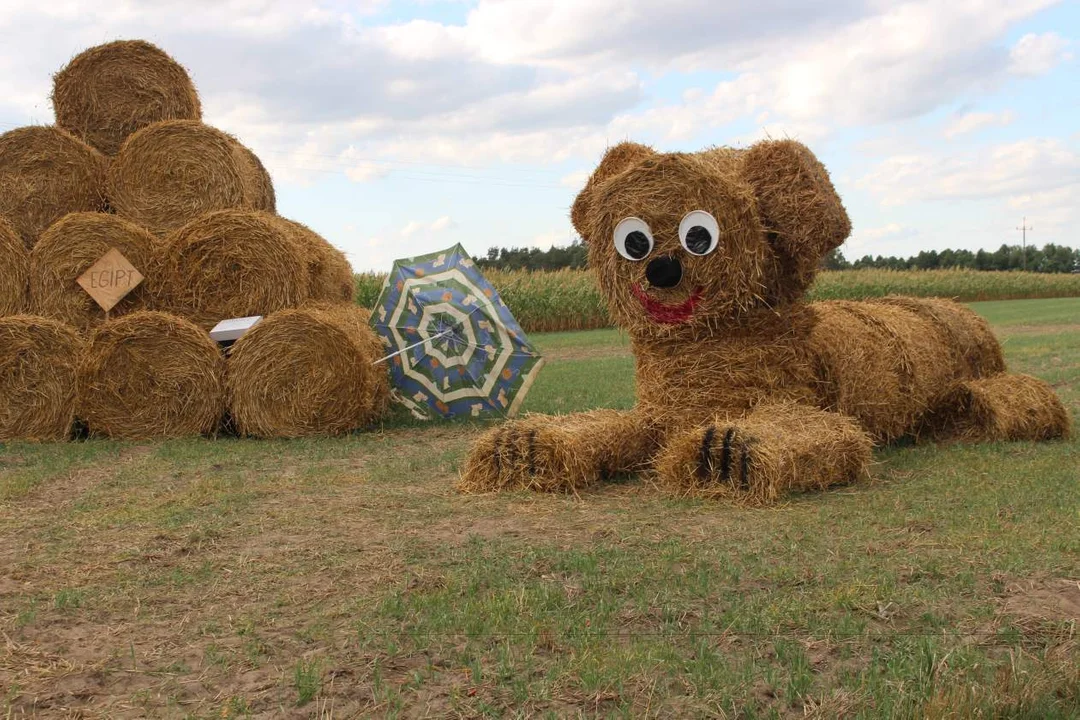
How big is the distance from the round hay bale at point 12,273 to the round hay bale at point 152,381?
1.15 m

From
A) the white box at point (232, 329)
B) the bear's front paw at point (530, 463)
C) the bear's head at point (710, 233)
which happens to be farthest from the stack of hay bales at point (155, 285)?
the bear's head at point (710, 233)

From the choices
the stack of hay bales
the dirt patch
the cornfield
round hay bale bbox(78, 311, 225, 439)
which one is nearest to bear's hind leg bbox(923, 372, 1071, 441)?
the cornfield

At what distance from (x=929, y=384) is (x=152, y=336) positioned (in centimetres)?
641

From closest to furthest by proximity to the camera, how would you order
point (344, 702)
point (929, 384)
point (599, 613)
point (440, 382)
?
point (344, 702)
point (599, 613)
point (929, 384)
point (440, 382)

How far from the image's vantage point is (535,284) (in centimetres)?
3144

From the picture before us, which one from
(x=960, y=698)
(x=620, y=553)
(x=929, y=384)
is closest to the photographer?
(x=960, y=698)

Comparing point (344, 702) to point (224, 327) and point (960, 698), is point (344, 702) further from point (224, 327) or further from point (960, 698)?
point (224, 327)

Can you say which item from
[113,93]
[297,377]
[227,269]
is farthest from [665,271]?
A: [113,93]

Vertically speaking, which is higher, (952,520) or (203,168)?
(203,168)

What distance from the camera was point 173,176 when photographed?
34.3 feet

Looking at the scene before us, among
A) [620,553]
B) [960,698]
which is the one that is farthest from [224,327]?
[960,698]

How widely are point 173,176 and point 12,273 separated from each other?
1.71 m

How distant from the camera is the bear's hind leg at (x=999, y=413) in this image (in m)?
8.01

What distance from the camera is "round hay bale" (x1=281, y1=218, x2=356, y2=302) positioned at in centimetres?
1092
